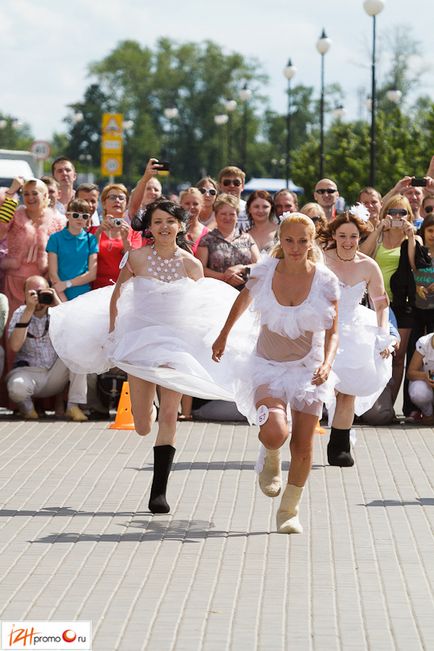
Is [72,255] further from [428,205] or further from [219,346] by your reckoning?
[219,346]

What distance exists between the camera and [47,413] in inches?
621

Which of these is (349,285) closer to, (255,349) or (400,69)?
(255,349)

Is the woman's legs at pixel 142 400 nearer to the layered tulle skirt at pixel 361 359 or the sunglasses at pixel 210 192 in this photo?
the layered tulle skirt at pixel 361 359

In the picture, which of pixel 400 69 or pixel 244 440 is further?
pixel 400 69

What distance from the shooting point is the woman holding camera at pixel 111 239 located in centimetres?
1543

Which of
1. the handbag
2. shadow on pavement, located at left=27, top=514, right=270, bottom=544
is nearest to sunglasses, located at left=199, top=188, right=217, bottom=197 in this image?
the handbag

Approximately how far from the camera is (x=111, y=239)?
1565 centimetres

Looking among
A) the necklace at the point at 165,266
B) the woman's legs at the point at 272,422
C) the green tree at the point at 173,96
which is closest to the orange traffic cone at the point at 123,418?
the necklace at the point at 165,266

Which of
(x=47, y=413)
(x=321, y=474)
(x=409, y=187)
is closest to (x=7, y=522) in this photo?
(x=321, y=474)

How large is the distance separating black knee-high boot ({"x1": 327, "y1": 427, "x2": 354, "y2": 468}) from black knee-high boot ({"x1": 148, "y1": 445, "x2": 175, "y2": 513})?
2.18m

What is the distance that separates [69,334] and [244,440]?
2.53 meters

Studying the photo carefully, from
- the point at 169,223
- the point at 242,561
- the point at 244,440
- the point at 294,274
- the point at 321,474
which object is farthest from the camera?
the point at 244,440

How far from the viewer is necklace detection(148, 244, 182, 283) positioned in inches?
414

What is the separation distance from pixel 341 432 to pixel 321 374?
2.80m
